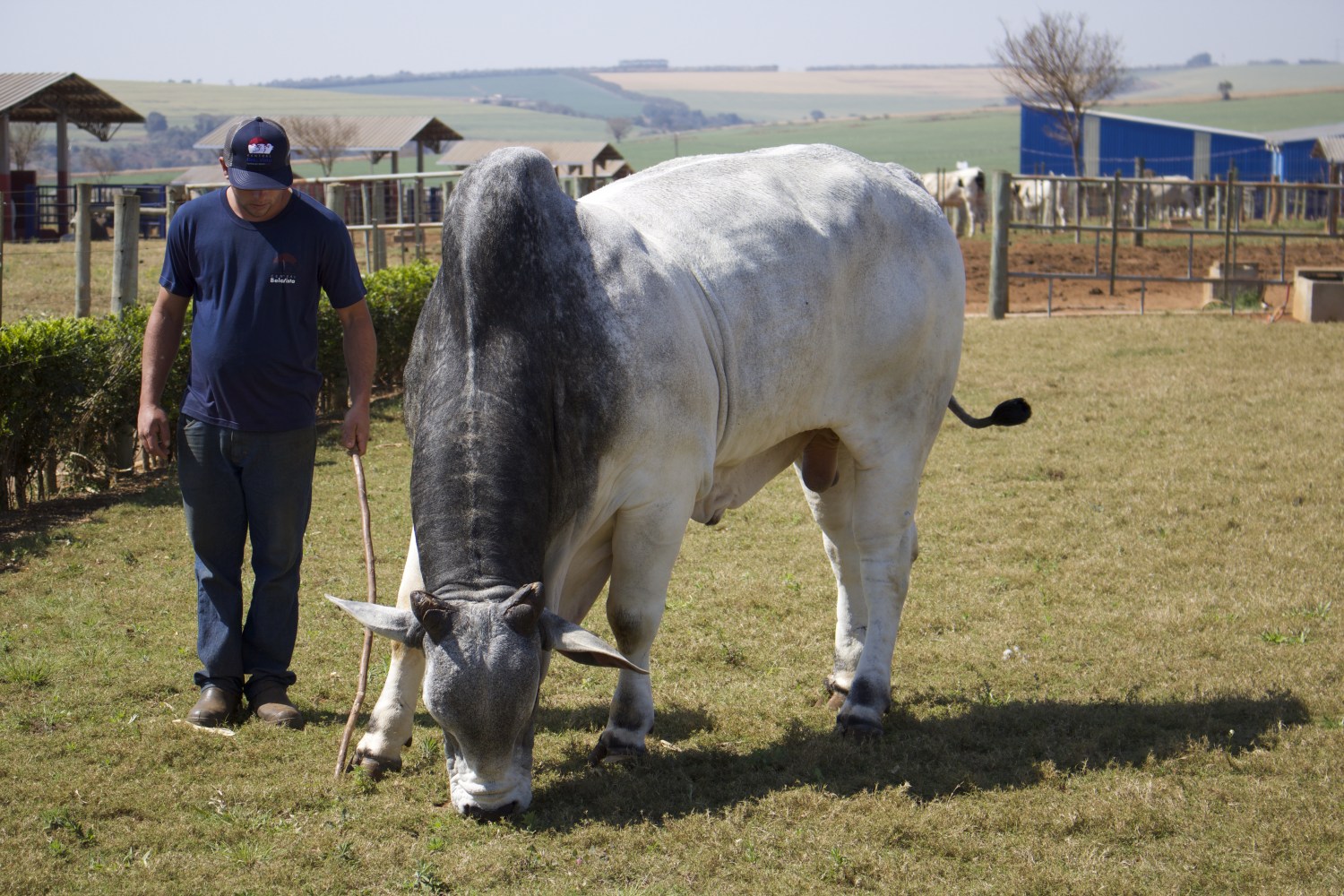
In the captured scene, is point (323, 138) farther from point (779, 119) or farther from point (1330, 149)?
point (779, 119)

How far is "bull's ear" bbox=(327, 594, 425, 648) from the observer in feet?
13.1

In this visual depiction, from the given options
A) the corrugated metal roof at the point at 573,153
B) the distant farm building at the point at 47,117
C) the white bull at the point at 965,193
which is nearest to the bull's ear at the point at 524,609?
the white bull at the point at 965,193

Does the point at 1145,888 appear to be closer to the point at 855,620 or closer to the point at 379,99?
the point at 855,620

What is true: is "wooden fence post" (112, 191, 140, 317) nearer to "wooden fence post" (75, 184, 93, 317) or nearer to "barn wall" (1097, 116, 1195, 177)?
"wooden fence post" (75, 184, 93, 317)

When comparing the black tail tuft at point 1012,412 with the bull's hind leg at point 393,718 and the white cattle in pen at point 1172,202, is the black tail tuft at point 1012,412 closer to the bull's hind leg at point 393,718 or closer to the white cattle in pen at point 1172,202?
the bull's hind leg at point 393,718

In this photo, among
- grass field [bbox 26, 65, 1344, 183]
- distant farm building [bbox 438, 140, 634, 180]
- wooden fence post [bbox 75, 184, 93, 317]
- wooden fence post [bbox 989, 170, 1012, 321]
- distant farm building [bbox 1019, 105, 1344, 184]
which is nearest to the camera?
wooden fence post [bbox 75, 184, 93, 317]

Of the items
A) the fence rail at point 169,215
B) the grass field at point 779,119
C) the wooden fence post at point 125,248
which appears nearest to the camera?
the wooden fence post at point 125,248

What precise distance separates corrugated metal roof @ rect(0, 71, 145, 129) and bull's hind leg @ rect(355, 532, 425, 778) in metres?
32.3

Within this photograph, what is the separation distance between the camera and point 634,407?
14.4 feet

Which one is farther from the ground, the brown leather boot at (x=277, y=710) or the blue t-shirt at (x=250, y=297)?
the blue t-shirt at (x=250, y=297)

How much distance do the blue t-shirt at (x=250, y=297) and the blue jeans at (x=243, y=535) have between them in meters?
0.10

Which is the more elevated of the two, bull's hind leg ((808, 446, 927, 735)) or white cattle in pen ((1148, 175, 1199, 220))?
white cattle in pen ((1148, 175, 1199, 220))

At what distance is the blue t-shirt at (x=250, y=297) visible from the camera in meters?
4.96

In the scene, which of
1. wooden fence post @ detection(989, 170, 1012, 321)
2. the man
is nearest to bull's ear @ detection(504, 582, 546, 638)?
the man
